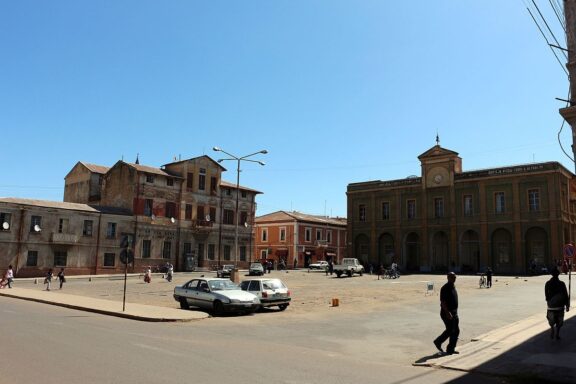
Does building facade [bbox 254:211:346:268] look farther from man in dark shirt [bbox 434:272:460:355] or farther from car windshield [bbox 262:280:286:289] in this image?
man in dark shirt [bbox 434:272:460:355]

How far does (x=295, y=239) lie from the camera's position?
2972 inches

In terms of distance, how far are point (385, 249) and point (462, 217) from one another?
1098 cm

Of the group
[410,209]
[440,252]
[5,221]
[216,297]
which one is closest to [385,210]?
[410,209]

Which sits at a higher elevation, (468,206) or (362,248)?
(468,206)

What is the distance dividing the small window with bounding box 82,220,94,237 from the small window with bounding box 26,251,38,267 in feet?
16.3

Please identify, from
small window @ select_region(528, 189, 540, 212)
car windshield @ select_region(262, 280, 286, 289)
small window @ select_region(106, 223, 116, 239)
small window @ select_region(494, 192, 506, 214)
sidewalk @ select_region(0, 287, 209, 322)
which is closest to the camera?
sidewalk @ select_region(0, 287, 209, 322)

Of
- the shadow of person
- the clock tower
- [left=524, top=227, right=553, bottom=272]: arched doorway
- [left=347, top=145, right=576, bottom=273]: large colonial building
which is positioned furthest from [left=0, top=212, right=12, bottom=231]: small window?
[left=524, top=227, right=553, bottom=272]: arched doorway

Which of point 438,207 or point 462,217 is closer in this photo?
point 462,217

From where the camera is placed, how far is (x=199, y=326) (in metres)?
16.2

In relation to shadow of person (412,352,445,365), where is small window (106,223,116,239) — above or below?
above

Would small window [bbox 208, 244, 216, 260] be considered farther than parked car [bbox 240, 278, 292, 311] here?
Yes

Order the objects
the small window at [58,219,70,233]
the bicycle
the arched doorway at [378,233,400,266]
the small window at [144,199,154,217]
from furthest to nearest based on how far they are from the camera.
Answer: the arched doorway at [378,233,400,266]
the small window at [144,199,154,217]
the small window at [58,219,70,233]
the bicycle

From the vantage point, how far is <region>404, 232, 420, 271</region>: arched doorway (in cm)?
6224

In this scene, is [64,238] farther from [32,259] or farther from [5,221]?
[5,221]
